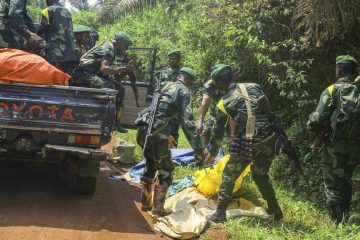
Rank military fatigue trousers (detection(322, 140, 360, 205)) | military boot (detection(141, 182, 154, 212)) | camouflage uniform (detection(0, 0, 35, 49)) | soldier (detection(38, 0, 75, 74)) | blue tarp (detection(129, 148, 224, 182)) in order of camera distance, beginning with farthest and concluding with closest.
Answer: blue tarp (detection(129, 148, 224, 182)) < soldier (detection(38, 0, 75, 74)) < camouflage uniform (detection(0, 0, 35, 49)) < military boot (detection(141, 182, 154, 212)) < military fatigue trousers (detection(322, 140, 360, 205))

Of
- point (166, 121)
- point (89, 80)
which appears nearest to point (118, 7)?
point (89, 80)

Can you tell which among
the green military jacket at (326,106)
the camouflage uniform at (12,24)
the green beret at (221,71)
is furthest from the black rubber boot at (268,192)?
the camouflage uniform at (12,24)

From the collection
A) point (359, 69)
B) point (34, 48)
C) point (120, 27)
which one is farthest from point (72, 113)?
point (120, 27)

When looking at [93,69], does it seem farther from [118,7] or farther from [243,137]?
[118,7]

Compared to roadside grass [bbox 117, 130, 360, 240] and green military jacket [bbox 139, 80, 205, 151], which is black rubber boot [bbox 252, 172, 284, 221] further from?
green military jacket [bbox 139, 80, 205, 151]

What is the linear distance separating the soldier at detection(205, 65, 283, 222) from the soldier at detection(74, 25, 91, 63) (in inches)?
101

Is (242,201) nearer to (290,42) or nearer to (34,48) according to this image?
(290,42)

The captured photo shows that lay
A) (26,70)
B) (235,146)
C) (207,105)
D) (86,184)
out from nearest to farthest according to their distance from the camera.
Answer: (235,146) < (26,70) < (86,184) < (207,105)

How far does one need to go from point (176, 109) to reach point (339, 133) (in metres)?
1.78

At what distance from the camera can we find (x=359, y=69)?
6.30 metres

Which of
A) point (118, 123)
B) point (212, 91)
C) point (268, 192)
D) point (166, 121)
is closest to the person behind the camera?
point (268, 192)

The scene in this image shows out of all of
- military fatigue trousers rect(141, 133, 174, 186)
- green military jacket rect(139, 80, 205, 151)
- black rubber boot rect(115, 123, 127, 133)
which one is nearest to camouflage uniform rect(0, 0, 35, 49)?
black rubber boot rect(115, 123, 127, 133)

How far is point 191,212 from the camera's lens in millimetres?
5148

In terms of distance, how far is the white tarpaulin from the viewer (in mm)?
4727
